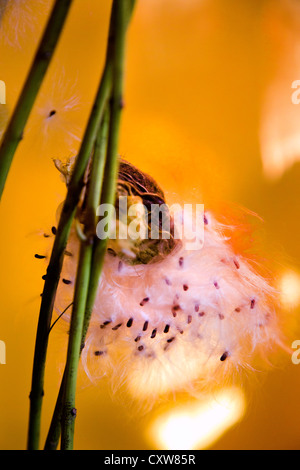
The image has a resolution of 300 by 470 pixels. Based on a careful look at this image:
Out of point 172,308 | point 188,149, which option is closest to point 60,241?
point 172,308

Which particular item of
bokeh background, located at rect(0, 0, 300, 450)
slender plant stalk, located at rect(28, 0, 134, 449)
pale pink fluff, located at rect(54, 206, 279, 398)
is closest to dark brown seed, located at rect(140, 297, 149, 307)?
pale pink fluff, located at rect(54, 206, 279, 398)

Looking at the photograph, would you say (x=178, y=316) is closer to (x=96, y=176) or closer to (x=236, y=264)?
(x=236, y=264)

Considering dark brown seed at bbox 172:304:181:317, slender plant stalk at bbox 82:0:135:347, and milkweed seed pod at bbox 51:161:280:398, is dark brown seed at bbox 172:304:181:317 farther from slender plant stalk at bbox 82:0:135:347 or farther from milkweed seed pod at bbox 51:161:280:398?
slender plant stalk at bbox 82:0:135:347

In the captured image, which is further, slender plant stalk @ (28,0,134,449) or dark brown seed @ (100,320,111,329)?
dark brown seed @ (100,320,111,329)

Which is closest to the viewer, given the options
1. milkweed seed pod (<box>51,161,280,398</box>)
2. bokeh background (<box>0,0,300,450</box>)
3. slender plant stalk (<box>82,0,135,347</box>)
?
slender plant stalk (<box>82,0,135,347</box>)

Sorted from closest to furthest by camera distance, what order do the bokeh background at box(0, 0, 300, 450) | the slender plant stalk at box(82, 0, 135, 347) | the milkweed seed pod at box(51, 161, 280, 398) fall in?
1. the slender plant stalk at box(82, 0, 135, 347)
2. the milkweed seed pod at box(51, 161, 280, 398)
3. the bokeh background at box(0, 0, 300, 450)
